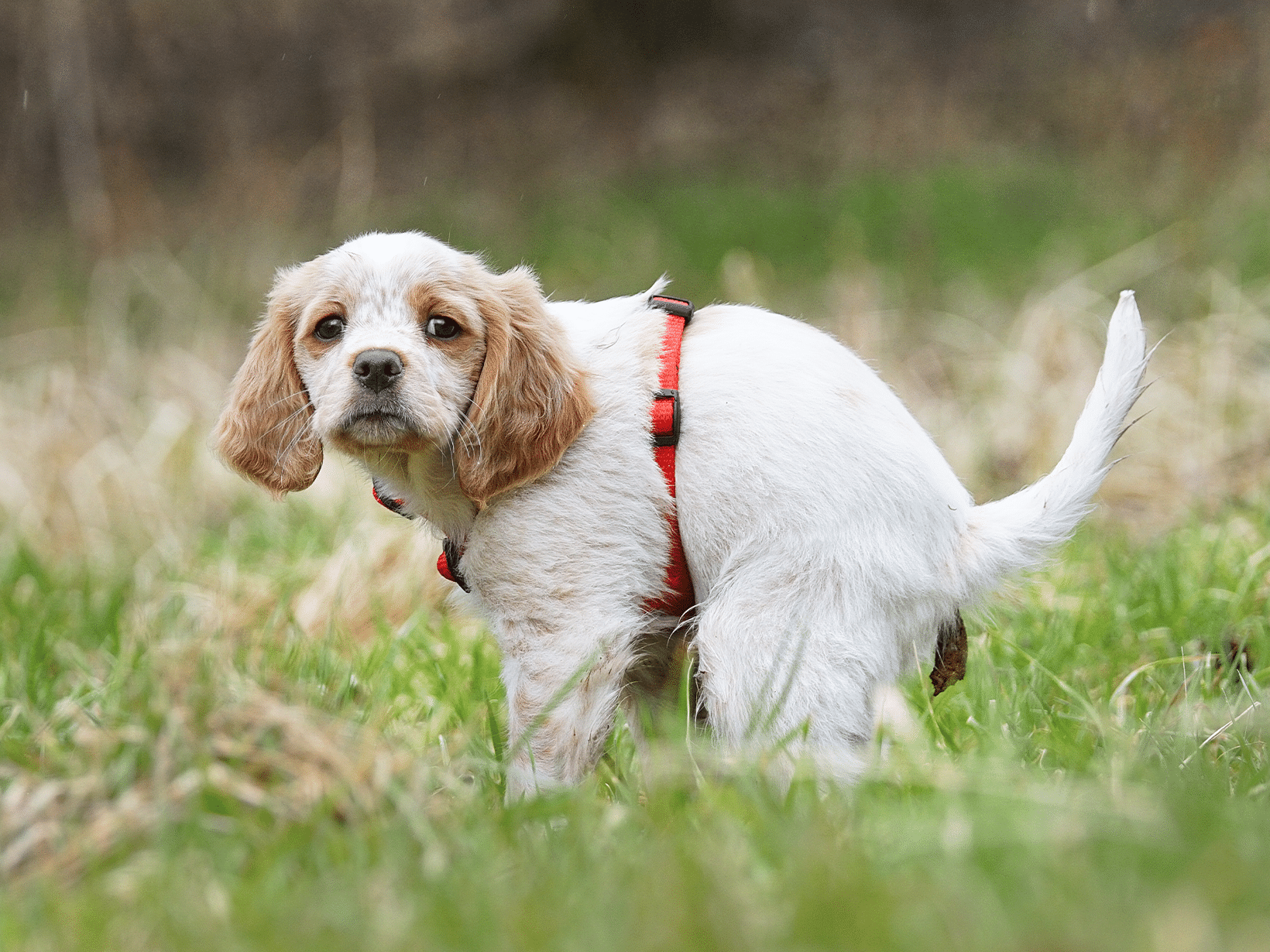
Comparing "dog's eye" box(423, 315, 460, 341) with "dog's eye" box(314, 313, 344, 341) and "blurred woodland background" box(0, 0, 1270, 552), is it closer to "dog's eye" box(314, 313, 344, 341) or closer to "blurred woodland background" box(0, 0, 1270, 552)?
"dog's eye" box(314, 313, 344, 341)

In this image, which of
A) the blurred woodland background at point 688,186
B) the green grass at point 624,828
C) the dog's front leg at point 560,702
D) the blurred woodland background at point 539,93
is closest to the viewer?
the green grass at point 624,828

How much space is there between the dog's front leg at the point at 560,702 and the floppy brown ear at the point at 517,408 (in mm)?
339

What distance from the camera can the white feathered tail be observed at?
2.61m

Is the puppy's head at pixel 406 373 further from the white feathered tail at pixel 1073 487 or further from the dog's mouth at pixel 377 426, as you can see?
the white feathered tail at pixel 1073 487

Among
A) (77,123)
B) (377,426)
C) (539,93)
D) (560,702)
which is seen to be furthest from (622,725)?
(539,93)

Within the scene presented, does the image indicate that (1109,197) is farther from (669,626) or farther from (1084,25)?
(669,626)

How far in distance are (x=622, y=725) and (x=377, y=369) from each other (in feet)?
3.02

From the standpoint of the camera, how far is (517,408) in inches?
102

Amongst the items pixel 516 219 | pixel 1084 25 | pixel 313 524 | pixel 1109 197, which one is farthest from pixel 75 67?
pixel 1084 25

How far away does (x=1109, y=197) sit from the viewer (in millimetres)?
9969

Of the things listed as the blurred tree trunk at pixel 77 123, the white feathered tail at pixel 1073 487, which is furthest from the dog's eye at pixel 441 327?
the blurred tree trunk at pixel 77 123

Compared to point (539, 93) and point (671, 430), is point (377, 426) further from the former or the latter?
point (539, 93)

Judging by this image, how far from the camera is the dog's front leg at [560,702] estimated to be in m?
2.41

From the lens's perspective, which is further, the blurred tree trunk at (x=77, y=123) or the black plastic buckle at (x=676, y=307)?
the blurred tree trunk at (x=77, y=123)
